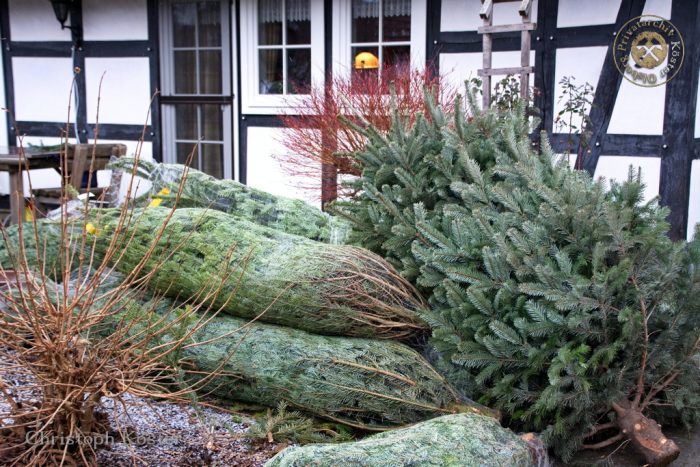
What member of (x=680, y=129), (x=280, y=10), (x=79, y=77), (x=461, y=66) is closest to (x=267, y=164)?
(x=280, y=10)

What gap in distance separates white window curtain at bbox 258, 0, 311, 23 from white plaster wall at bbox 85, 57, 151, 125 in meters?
1.66

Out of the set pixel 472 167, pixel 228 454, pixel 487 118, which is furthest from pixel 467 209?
pixel 228 454

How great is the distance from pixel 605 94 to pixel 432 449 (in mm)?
5190

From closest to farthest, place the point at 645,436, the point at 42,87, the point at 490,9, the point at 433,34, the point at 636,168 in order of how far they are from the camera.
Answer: the point at 645,436 < the point at 490,9 < the point at 636,168 < the point at 433,34 < the point at 42,87

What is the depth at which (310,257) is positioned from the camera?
3.73m

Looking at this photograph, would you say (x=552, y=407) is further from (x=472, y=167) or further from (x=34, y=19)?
(x=34, y=19)

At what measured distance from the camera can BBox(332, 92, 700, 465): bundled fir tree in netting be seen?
10.5ft

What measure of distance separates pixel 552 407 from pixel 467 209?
1123 millimetres

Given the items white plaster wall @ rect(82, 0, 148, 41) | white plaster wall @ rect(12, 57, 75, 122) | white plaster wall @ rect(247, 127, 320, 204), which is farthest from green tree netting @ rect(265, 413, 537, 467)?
white plaster wall @ rect(12, 57, 75, 122)

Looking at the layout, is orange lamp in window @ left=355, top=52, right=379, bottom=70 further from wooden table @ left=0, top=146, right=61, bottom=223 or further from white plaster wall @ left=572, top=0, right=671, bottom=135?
wooden table @ left=0, top=146, right=61, bottom=223

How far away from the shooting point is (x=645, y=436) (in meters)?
3.26

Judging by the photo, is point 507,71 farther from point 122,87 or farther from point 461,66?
point 122,87

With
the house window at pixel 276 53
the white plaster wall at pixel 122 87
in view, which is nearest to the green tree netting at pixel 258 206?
the house window at pixel 276 53

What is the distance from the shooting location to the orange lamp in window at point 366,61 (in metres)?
8.19
